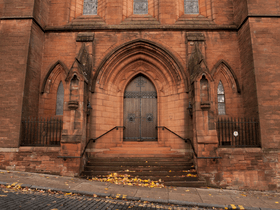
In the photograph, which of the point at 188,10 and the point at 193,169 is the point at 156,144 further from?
the point at 188,10

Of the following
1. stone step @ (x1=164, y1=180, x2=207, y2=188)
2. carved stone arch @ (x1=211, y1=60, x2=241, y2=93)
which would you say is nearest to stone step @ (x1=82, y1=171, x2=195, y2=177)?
stone step @ (x1=164, y1=180, x2=207, y2=188)

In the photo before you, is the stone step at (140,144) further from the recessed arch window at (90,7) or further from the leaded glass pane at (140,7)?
the recessed arch window at (90,7)

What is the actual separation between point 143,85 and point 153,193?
5.93m

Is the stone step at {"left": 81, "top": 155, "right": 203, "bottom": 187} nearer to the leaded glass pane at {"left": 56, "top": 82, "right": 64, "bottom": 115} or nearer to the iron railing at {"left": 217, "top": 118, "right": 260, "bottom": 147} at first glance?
the iron railing at {"left": 217, "top": 118, "right": 260, "bottom": 147}

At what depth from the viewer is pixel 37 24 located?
9109 millimetres

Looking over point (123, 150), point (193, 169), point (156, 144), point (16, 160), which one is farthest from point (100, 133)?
point (193, 169)

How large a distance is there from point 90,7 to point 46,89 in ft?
17.1

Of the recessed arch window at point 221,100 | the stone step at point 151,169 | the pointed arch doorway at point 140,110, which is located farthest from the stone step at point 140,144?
the recessed arch window at point 221,100

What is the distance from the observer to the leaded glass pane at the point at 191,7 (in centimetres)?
1043

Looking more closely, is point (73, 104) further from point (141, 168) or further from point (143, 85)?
point (143, 85)

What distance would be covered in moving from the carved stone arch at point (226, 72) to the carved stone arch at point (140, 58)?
1696 millimetres

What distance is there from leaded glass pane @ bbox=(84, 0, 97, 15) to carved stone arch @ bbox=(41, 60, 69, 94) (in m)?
3.40

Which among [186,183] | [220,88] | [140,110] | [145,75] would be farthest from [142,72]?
[186,183]

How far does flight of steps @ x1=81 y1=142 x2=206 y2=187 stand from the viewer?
22.5 feet
